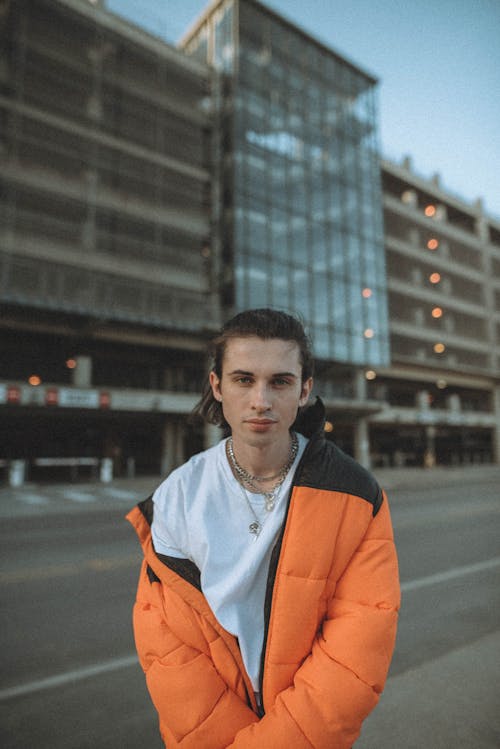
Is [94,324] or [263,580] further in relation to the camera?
[94,324]

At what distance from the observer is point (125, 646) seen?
3691mm

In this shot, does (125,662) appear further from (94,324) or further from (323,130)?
(323,130)

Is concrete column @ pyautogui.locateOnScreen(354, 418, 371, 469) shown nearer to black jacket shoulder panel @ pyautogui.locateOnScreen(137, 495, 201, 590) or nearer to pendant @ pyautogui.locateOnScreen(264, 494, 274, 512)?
pendant @ pyautogui.locateOnScreen(264, 494, 274, 512)

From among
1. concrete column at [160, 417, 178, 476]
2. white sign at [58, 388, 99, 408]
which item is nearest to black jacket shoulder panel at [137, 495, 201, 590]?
white sign at [58, 388, 99, 408]

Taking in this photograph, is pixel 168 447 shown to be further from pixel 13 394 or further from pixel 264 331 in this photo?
pixel 264 331

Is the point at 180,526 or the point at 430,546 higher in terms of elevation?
the point at 180,526

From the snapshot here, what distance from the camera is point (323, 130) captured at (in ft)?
94.3

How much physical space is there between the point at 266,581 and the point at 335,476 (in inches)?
17.6

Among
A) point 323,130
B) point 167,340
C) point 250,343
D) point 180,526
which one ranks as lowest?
point 180,526

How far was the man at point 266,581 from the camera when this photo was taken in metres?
1.31

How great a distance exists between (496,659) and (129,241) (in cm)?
2342

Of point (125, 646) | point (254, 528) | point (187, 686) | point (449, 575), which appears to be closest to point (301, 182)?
point (449, 575)

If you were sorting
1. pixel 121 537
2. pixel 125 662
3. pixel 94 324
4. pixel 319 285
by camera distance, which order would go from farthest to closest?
pixel 319 285 → pixel 94 324 → pixel 121 537 → pixel 125 662

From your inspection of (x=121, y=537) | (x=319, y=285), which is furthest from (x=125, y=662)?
(x=319, y=285)
